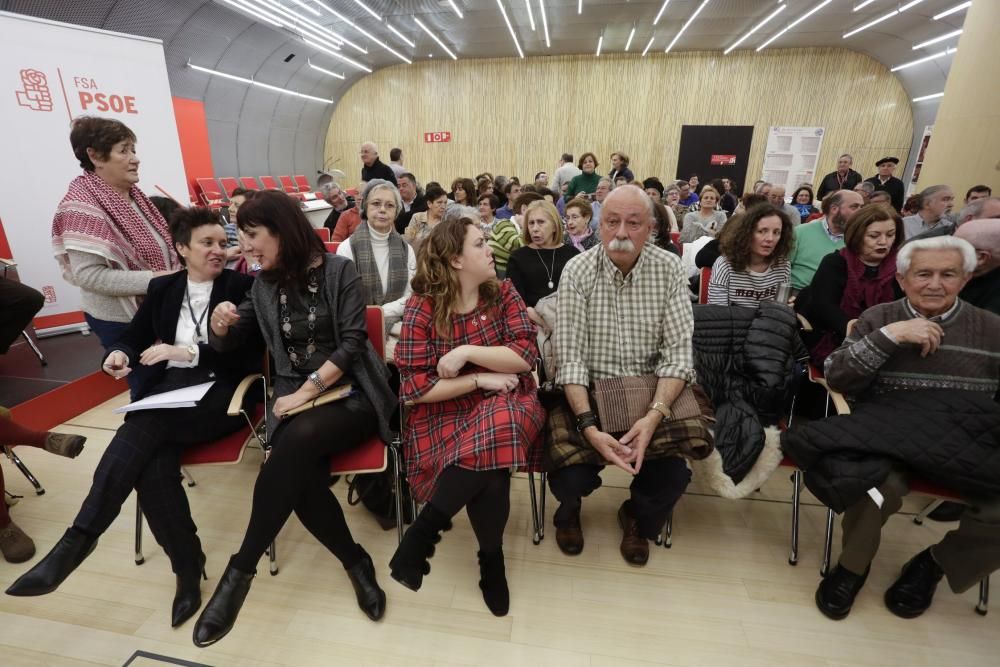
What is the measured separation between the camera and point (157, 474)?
1.80 meters

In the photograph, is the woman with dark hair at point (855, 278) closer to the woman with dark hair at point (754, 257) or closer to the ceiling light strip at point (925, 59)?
the woman with dark hair at point (754, 257)

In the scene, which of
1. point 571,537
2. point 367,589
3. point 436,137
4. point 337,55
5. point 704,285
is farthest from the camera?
point 436,137

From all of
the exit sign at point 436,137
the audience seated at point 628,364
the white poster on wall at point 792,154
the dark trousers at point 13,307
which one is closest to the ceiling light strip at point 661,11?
the white poster on wall at point 792,154

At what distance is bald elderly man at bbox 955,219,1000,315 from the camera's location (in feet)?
7.01

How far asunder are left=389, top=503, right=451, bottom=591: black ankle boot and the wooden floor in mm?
278

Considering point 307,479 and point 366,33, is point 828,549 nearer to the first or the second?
point 307,479

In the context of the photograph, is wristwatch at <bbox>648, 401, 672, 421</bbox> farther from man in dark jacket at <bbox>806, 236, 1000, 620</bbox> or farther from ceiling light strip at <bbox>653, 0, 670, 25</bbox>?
ceiling light strip at <bbox>653, 0, 670, 25</bbox>

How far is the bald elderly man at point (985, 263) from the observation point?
214cm

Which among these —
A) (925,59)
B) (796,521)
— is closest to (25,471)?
(796,521)

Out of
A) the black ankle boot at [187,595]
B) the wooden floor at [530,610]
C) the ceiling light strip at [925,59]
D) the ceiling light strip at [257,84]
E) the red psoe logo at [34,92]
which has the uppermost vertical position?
the ceiling light strip at [925,59]

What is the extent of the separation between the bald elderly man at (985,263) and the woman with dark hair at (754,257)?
74 centimetres

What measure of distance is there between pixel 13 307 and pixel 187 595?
1.89 metres

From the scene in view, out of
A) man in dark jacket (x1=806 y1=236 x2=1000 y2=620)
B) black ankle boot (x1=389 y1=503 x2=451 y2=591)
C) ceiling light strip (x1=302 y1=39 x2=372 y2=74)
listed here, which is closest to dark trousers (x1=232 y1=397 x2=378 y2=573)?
black ankle boot (x1=389 y1=503 x2=451 y2=591)

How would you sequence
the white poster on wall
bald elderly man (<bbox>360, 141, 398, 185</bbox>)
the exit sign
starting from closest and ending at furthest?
bald elderly man (<bbox>360, 141, 398, 185</bbox>) → the white poster on wall → the exit sign
